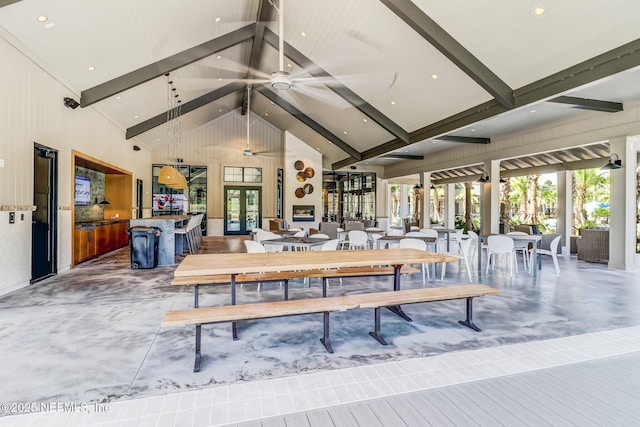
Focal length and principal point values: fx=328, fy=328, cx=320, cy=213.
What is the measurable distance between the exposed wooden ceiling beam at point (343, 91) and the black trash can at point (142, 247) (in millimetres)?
5473

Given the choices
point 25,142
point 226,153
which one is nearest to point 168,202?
point 226,153

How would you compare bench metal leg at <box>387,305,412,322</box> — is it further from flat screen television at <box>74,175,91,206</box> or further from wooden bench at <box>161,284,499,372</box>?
flat screen television at <box>74,175,91,206</box>

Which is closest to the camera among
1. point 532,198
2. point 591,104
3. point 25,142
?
point 25,142

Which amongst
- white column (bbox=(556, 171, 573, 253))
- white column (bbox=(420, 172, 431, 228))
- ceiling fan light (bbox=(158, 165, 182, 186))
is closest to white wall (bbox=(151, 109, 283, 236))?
white column (bbox=(420, 172, 431, 228))

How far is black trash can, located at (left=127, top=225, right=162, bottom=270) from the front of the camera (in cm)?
630

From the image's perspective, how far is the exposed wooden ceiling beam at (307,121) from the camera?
11.2 m

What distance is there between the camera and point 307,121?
11.9 m

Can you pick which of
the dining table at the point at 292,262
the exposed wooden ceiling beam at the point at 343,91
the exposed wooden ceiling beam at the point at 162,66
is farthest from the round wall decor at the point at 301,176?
the dining table at the point at 292,262

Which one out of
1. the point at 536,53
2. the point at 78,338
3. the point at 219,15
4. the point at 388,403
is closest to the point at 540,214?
the point at 536,53

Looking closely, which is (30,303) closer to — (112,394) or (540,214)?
(112,394)

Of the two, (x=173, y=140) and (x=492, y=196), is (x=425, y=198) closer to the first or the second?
(x=492, y=196)

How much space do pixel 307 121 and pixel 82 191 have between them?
23.7ft

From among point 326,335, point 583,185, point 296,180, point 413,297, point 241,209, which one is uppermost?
point 296,180

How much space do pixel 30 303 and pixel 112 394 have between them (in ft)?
9.61
